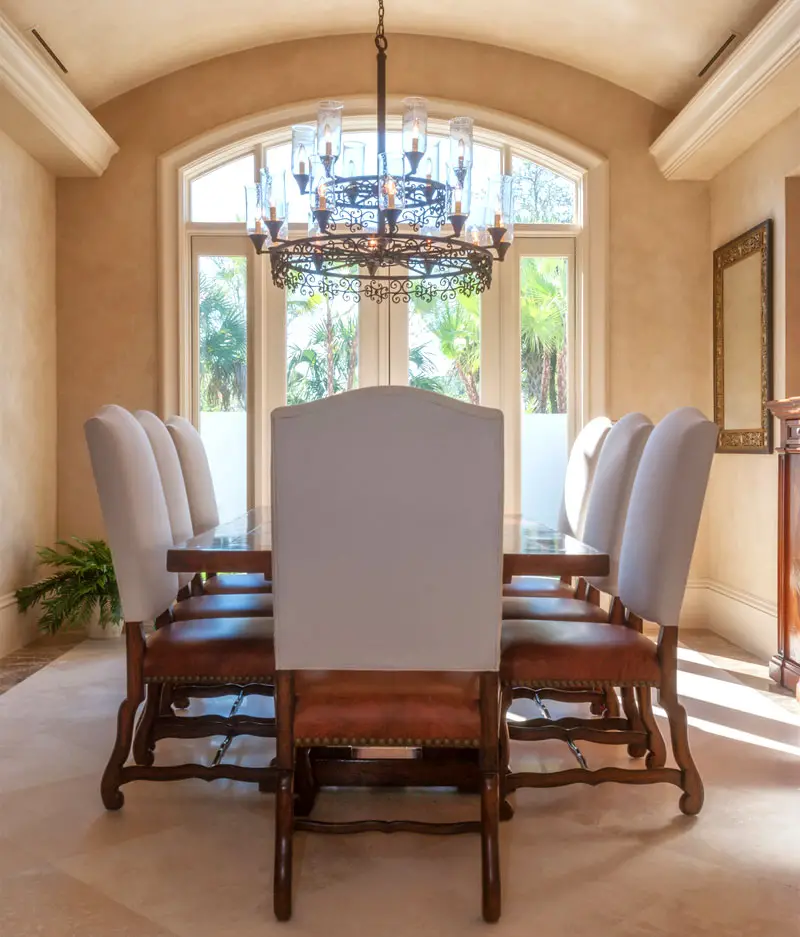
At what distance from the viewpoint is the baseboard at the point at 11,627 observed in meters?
4.19

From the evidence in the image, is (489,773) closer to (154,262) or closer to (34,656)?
(34,656)

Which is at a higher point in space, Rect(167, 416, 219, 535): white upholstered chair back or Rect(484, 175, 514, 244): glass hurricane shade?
Rect(484, 175, 514, 244): glass hurricane shade

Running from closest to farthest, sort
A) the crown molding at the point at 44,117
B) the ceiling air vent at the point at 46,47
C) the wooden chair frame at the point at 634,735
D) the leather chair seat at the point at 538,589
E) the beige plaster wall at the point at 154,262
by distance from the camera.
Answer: the wooden chair frame at the point at 634,735 → the leather chair seat at the point at 538,589 → the crown molding at the point at 44,117 → the ceiling air vent at the point at 46,47 → the beige plaster wall at the point at 154,262

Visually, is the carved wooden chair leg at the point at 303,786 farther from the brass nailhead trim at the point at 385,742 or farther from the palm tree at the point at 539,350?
the palm tree at the point at 539,350

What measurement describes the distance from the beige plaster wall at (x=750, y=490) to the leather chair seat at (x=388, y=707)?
2.71m

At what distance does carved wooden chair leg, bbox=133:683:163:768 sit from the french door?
2523mm

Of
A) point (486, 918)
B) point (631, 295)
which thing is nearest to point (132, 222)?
point (631, 295)

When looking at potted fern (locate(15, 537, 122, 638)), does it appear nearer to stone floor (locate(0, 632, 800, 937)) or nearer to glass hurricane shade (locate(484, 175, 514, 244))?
stone floor (locate(0, 632, 800, 937))

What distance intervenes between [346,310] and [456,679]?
135 inches

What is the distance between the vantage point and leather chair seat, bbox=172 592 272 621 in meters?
2.75

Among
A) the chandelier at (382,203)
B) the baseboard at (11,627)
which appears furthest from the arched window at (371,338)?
the chandelier at (382,203)

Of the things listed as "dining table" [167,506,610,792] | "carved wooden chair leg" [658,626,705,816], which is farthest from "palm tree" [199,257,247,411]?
"carved wooden chair leg" [658,626,705,816]

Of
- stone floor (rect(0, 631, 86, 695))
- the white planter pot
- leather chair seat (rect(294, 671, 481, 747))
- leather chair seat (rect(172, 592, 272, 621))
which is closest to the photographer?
leather chair seat (rect(294, 671, 481, 747))

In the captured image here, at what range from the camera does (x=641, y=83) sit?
4715 millimetres
